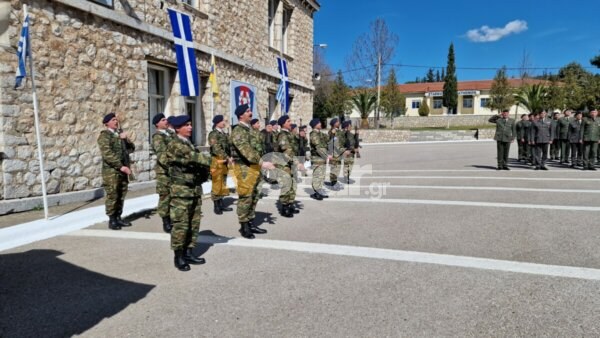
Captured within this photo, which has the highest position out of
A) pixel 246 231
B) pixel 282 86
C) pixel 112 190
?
→ pixel 282 86

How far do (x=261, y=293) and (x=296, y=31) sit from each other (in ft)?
56.8

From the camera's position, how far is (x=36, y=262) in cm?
452

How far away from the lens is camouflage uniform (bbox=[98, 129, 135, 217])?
6.00 metres

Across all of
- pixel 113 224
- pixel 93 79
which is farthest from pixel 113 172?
pixel 93 79

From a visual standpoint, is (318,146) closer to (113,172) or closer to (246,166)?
(246,166)

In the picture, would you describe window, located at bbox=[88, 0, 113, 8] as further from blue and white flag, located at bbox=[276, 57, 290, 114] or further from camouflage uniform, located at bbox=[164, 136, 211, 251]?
blue and white flag, located at bbox=[276, 57, 290, 114]

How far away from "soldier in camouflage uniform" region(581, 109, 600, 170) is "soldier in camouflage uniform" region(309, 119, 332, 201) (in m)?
9.73

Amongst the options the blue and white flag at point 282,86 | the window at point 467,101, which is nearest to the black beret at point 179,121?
the blue and white flag at point 282,86

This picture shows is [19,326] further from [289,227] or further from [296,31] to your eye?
[296,31]

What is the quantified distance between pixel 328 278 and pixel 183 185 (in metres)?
1.91

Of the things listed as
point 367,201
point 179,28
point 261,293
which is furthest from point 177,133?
point 179,28

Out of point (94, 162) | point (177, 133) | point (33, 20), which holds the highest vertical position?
point (33, 20)

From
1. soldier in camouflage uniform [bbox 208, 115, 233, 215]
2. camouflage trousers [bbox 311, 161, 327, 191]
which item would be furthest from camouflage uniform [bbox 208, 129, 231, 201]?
camouflage trousers [bbox 311, 161, 327, 191]

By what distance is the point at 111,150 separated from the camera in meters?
6.02
